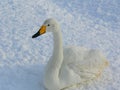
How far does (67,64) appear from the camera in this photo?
3.91 m

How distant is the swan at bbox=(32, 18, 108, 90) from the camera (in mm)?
3732

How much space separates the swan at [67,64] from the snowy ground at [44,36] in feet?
0.58

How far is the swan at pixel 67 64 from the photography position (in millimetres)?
3732

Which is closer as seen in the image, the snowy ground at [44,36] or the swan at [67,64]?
Result: the swan at [67,64]

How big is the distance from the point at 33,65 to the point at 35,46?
20.9 inches

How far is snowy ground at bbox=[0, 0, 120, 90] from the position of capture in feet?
13.7

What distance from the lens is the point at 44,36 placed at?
5117mm

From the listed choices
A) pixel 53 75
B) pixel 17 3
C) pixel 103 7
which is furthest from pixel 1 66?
pixel 103 7

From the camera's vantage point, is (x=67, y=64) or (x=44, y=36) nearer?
(x=67, y=64)

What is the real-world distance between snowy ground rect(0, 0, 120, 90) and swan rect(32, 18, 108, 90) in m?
0.18

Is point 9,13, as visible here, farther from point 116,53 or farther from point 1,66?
point 116,53

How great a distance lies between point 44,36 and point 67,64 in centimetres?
130

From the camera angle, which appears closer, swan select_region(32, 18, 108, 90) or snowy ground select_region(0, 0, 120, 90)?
swan select_region(32, 18, 108, 90)

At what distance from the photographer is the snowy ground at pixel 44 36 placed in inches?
164
